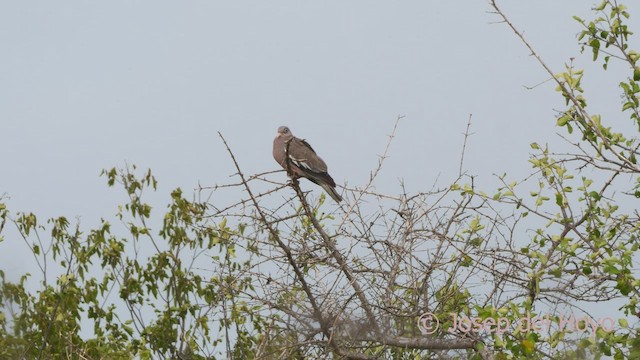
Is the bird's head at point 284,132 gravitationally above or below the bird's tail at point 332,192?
above

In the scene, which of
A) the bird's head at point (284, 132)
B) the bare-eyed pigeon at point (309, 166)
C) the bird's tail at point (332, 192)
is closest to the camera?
the bird's tail at point (332, 192)

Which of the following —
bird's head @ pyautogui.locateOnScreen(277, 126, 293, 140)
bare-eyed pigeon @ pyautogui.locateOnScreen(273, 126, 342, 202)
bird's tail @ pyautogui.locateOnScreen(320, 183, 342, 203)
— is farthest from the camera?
bird's head @ pyautogui.locateOnScreen(277, 126, 293, 140)

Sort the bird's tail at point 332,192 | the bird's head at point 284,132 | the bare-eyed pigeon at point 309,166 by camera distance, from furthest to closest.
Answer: the bird's head at point 284,132 → the bare-eyed pigeon at point 309,166 → the bird's tail at point 332,192

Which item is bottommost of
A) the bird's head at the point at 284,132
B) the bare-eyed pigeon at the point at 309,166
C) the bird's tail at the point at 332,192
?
the bird's tail at the point at 332,192

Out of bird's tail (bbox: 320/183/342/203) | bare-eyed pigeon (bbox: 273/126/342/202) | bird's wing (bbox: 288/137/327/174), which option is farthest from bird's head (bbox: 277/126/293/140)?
bird's tail (bbox: 320/183/342/203)

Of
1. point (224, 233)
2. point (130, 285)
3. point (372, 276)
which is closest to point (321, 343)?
point (372, 276)

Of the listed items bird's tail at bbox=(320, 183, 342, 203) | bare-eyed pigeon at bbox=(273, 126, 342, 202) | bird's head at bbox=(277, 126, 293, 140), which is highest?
bird's head at bbox=(277, 126, 293, 140)

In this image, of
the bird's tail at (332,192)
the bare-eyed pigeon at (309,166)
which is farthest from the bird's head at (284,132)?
the bird's tail at (332,192)

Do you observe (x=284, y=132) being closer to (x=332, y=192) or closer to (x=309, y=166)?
(x=309, y=166)

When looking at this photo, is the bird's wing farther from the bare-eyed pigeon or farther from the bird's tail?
the bird's tail

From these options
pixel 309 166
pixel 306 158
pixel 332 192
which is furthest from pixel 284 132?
pixel 332 192

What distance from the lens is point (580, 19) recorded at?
761cm

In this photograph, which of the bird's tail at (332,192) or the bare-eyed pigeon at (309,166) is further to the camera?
the bare-eyed pigeon at (309,166)

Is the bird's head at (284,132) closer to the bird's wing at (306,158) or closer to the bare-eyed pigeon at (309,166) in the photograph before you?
the bare-eyed pigeon at (309,166)
